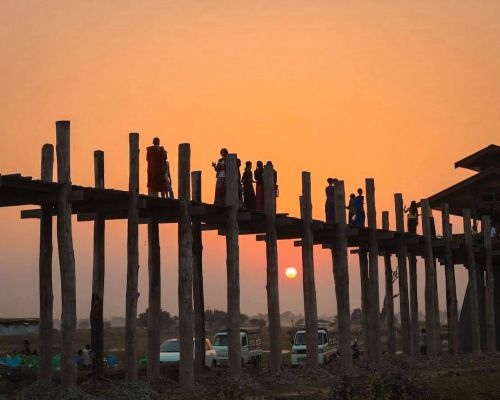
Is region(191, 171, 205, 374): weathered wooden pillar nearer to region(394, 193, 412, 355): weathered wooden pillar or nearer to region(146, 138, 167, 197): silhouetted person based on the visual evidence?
region(146, 138, 167, 197): silhouetted person

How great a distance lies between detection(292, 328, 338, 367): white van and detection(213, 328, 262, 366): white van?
160 cm

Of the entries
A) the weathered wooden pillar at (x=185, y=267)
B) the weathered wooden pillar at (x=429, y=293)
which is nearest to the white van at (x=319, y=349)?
the weathered wooden pillar at (x=429, y=293)

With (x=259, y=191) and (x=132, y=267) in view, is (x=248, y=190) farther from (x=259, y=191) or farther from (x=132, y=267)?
(x=132, y=267)

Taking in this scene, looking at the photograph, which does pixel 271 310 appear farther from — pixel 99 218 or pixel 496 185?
pixel 496 185

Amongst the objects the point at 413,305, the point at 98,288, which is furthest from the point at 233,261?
the point at 413,305

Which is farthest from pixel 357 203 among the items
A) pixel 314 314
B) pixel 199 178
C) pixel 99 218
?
pixel 99 218

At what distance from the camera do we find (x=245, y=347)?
41844 mm

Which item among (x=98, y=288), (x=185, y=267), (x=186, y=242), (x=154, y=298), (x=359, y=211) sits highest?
(x=359, y=211)

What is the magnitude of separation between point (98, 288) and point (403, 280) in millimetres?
15887

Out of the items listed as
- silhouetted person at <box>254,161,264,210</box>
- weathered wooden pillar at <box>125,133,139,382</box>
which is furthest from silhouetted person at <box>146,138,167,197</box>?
silhouetted person at <box>254,161,264,210</box>

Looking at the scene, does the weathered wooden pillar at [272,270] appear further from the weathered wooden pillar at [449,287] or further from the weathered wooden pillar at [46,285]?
the weathered wooden pillar at [449,287]

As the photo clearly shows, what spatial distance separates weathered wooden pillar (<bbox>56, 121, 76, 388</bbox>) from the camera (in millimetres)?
22938

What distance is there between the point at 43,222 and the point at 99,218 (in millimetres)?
1802

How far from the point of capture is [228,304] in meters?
28.6
